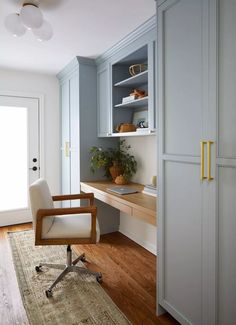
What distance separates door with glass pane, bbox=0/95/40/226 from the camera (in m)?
3.82

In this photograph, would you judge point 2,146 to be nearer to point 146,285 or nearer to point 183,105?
point 146,285

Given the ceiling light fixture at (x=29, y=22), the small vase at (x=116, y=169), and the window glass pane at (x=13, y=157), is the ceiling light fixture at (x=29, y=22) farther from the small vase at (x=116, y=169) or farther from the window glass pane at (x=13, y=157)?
the window glass pane at (x=13, y=157)

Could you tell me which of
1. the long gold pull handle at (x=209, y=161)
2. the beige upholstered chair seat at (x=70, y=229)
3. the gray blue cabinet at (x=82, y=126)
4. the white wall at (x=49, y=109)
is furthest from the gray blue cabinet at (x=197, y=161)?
the white wall at (x=49, y=109)

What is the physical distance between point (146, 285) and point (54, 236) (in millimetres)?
933

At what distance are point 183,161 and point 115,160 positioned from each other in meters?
1.81

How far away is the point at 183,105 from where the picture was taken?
159 centimetres

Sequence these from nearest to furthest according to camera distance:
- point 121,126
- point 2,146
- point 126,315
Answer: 1. point 126,315
2. point 121,126
3. point 2,146

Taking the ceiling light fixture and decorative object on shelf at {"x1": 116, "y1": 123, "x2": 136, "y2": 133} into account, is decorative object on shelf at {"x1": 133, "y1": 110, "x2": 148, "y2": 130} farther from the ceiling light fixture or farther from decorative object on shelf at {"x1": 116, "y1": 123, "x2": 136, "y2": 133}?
the ceiling light fixture

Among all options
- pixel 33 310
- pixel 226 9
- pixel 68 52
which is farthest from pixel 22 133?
pixel 226 9

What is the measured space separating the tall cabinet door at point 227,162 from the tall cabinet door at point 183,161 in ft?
0.28

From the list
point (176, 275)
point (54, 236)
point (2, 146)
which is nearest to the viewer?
point (176, 275)

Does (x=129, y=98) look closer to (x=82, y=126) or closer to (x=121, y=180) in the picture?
(x=82, y=126)

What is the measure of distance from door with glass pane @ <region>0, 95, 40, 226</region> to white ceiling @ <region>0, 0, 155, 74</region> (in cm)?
64

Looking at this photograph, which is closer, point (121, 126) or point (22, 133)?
point (121, 126)
